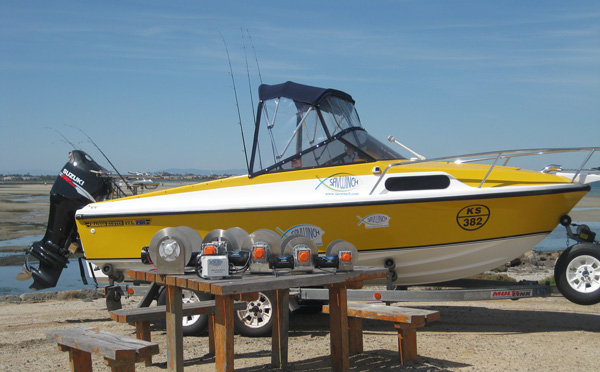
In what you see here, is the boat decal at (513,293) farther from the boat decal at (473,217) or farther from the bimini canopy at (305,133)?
the bimini canopy at (305,133)

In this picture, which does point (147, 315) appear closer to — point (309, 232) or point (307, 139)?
point (309, 232)

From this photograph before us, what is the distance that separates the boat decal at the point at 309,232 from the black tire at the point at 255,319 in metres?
0.86

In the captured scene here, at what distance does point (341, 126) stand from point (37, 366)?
4.50 meters

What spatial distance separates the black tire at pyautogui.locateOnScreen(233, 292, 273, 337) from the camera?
7.12 m

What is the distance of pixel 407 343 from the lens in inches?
222

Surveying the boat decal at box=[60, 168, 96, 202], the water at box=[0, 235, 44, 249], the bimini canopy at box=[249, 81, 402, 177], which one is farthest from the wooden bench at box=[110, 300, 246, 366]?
the water at box=[0, 235, 44, 249]

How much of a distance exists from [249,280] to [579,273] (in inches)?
161

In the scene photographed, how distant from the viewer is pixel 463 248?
695 centimetres

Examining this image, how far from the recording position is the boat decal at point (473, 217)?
677 centimetres

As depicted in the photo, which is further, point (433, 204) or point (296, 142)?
point (296, 142)

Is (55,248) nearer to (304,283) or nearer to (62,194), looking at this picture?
(62,194)

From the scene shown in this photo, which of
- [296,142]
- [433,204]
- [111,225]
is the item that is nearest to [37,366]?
[111,225]

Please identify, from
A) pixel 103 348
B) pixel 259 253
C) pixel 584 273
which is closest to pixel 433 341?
pixel 584 273

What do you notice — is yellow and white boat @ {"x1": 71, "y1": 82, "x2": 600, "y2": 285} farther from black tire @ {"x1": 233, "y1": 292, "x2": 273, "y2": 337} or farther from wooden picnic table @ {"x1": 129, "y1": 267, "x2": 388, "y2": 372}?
wooden picnic table @ {"x1": 129, "y1": 267, "x2": 388, "y2": 372}
